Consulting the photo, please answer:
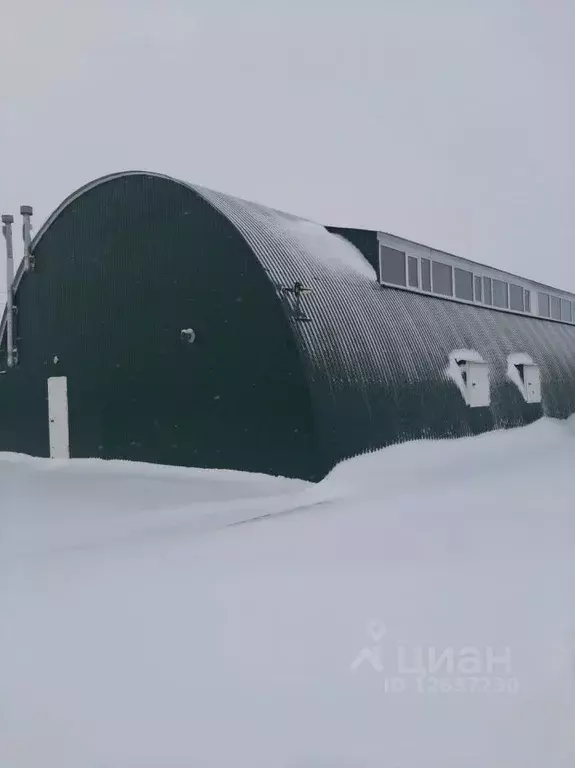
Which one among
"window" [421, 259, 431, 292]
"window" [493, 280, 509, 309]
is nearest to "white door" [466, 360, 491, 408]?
"window" [421, 259, 431, 292]

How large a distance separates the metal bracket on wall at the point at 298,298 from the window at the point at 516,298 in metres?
14.8

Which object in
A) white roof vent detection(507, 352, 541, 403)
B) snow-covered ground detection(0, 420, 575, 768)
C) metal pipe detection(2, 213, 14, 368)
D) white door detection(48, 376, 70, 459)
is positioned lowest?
snow-covered ground detection(0, 420, 575, 768)

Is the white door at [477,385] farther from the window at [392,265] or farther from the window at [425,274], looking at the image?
the window at [392,265]

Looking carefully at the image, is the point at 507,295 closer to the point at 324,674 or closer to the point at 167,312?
the point at 167,312

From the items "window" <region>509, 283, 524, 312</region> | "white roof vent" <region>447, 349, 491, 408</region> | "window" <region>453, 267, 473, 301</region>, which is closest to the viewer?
"white roof vent" <region>447, 349, 491, 408</region>

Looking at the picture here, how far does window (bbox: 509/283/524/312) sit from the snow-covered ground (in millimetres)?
16935

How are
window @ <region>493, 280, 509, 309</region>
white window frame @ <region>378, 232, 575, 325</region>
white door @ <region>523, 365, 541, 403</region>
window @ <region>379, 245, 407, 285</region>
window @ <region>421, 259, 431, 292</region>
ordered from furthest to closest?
window @ <region>493, 280, 509, 309</region>
white door @ <region>523, 365, 541, 403</region>
window @ <region>421, 259, 431, 292</region>
white window frame @ <region>378, 232, 575, 325</region>
window @ <region>379, 245, 407, 285</region>

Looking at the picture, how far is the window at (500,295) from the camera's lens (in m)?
26.5

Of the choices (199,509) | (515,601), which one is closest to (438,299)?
(199,509)

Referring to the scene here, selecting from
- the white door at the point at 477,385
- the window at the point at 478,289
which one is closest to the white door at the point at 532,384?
the window at the point at 478,289

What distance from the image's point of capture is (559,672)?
18.2ft

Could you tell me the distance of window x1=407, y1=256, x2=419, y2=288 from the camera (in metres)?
21.1

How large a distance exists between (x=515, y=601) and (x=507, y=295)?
2228 cm

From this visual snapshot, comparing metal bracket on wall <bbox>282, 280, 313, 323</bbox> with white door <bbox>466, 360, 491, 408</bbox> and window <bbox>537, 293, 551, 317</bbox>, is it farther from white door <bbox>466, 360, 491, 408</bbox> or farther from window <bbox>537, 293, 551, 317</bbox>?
window <bbox>537, 293, 551, 317</bbox>
